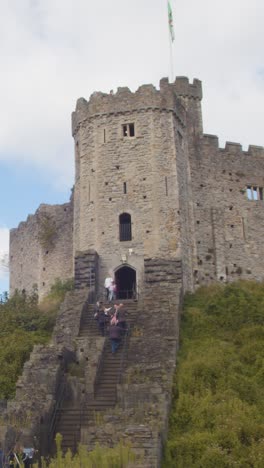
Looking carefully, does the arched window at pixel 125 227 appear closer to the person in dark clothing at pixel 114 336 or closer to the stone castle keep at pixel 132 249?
the stone castle keep at pixel 132 249

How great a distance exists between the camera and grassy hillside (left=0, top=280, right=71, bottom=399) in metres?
23.2

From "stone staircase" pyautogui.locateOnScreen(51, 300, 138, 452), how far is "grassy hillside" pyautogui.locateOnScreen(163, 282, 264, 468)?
1964mm

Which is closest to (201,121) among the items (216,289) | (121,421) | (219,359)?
(216,289)

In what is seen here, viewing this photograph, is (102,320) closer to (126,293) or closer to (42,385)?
(42,385)

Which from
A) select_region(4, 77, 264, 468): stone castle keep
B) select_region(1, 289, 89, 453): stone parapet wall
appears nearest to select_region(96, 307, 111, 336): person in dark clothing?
select_region(4, 77, 264, 468): stone castle keep

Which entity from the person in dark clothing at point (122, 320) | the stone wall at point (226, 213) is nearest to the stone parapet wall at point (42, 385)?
the person in dark clothing at point (122, 320)

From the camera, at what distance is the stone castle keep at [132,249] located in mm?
19312

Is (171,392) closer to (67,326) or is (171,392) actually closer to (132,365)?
(132,365)

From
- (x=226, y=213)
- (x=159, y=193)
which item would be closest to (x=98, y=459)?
(x=159, y=193)

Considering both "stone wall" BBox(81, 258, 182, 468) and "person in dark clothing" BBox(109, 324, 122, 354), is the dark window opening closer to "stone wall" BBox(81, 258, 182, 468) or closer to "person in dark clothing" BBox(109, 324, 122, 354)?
"stone wall" BBox(81, 258, 182, 468)

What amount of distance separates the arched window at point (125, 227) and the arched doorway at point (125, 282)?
1322 mm

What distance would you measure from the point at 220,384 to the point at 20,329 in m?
9.80

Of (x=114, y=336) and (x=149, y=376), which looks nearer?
(x=149, y=376)

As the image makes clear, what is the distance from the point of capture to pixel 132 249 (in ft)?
96.1
